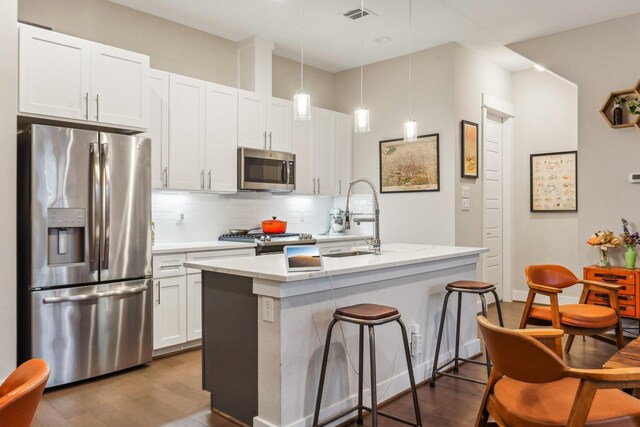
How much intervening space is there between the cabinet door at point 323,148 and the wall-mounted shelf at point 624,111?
9.75 feet

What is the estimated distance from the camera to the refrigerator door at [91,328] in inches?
126

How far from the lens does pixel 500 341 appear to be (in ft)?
5.63

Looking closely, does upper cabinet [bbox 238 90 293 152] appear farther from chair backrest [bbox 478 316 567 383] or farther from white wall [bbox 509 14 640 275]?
chair backrest [bbox 478 316 567 383]

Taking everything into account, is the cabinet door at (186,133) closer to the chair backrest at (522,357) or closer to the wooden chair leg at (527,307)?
the wooden chair leg at (527,307)

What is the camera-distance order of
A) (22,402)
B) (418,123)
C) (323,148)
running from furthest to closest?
(323,148) → (418,123) → (22,402)

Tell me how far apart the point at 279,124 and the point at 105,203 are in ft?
7.71

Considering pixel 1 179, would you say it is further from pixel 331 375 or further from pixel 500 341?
pixel 500 341

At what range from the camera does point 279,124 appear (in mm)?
5293

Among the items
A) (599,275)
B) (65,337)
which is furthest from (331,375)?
(599,275)

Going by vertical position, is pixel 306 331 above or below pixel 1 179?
below

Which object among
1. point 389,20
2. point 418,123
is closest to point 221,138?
point 389,20

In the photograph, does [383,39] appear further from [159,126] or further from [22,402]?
[22,402]

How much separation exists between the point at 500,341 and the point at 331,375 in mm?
1228

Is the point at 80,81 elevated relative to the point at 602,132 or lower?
elevated
